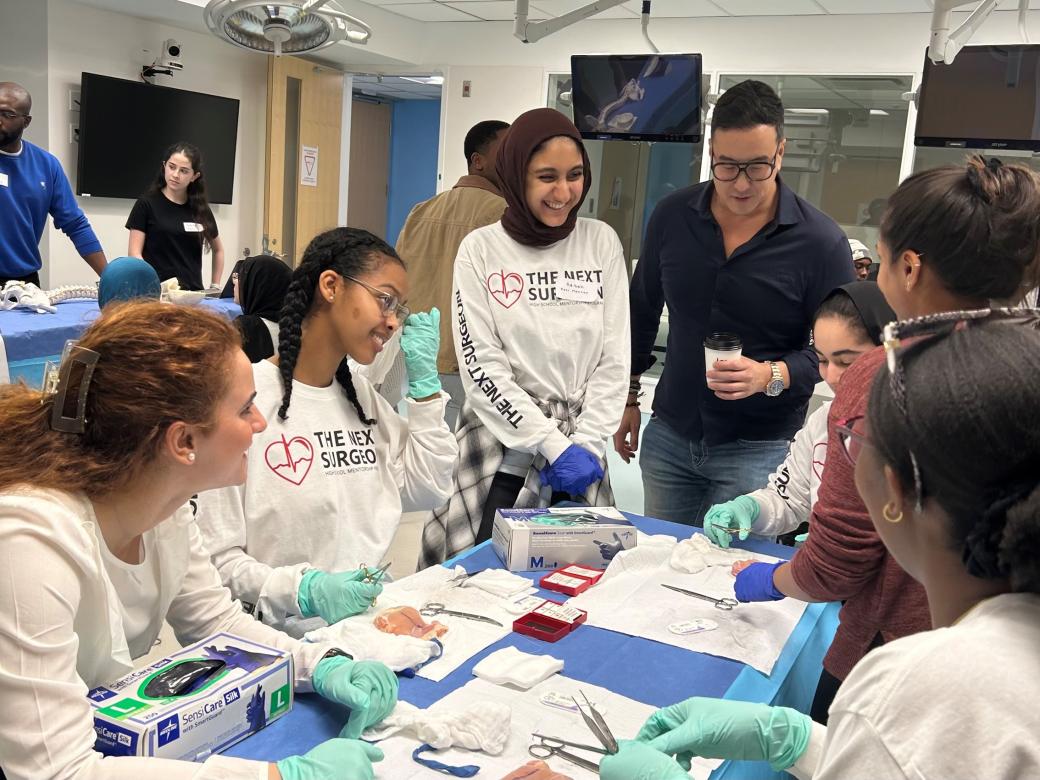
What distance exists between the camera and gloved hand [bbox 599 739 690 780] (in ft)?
3.41

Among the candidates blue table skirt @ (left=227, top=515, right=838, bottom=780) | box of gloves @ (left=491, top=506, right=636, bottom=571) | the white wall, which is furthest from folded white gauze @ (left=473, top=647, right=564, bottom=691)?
the white wall

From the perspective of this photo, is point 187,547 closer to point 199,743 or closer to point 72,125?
point 199,743

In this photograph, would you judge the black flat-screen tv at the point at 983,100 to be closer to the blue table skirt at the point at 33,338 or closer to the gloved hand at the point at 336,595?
the blue table skirt at the point at 33,338

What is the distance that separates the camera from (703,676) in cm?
143

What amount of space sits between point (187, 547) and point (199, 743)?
36cm

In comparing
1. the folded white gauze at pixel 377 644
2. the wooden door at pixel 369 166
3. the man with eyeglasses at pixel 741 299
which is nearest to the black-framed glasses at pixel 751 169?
the man with eyeglasses at pixel 741 299

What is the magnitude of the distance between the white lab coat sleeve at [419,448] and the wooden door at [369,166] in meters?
9.23

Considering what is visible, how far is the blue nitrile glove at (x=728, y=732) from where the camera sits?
3.70ft

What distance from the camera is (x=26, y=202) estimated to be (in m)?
4.17

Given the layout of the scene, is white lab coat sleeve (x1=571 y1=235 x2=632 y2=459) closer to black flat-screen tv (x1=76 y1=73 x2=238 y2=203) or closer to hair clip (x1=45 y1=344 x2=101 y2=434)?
hair clip (x1=45 y1=344 x2=101 y2=434)

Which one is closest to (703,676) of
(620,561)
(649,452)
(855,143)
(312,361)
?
(620,561)

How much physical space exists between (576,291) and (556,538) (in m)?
0.73

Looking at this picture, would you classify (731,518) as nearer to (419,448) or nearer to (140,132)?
(419,448)

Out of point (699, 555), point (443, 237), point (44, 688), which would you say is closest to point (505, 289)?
point (699, 555)
